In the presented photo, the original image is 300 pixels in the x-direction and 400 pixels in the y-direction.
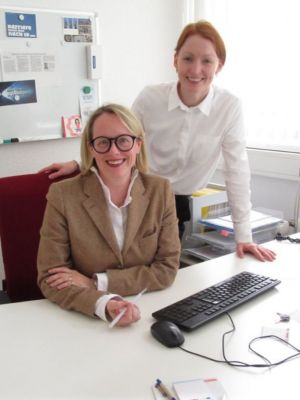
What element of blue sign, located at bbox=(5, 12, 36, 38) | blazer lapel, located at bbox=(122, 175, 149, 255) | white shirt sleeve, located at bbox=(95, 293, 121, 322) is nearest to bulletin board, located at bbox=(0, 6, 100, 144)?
blue sign, located at bbox=(5, 12, 36, 38)

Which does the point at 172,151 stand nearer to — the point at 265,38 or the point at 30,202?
the point at 30,202

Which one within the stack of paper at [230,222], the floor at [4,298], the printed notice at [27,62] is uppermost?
the printed notice at [27,62]

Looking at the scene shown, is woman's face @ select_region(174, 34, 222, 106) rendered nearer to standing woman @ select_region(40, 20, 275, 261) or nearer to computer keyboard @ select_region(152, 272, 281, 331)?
standing woman @ select_region(40, 20, 275, 261)

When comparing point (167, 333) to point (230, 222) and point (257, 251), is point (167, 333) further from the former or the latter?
point (230, 222)

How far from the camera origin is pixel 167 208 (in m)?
1.43

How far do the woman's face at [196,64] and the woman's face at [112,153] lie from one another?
0.47 meters

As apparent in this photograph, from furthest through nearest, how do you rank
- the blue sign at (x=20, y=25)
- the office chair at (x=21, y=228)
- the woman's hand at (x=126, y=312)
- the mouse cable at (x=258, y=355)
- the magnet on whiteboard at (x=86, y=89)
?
the magnet on whiteboard at (x=86, y=89), the blue sign at (x=20, y=25), the office chair at (x=21, y=228), the woman's hand at (x=126, y=312), the mouse cable at (x=258, y=355)

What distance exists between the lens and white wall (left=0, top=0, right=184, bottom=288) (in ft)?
8.10

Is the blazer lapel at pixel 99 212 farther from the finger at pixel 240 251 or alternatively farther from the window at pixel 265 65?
the window at pixel 265 65

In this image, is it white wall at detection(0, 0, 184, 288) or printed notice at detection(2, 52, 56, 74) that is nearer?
printed notice at detection(2, 52, 56, 74)

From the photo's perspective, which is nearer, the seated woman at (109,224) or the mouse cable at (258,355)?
the mouse cable at (258,355)

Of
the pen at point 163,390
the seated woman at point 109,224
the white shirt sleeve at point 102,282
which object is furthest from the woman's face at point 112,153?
the pen at point 163,390

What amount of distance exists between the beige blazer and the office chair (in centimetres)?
19

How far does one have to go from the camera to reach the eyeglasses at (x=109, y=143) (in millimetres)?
1321
